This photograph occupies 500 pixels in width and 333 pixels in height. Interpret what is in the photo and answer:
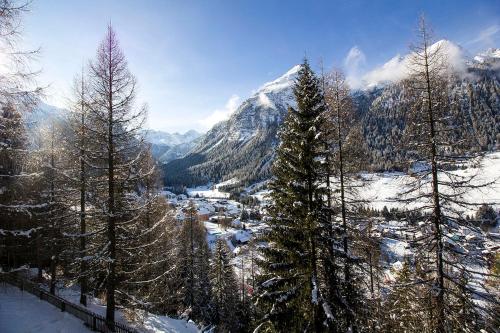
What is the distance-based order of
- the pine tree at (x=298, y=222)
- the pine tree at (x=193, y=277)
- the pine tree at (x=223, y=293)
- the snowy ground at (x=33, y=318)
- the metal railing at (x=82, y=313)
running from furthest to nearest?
the pine tree at (x=223, y=293) → the pine tree at (x=193, y=277) → the metal railing at (x=82, y=313) → the snowy ground at (x=33, y=318) → the pine tree at (x=298, y=222)

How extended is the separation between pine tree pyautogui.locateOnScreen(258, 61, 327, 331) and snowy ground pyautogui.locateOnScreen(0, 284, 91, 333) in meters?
8.67

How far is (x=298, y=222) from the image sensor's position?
12.5 metres

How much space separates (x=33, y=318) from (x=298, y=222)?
42.7ft

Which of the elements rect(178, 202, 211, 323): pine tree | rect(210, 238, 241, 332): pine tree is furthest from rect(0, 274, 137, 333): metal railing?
rect(210, 238, 241, 332): pine tree

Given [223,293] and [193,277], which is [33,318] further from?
[223,293]

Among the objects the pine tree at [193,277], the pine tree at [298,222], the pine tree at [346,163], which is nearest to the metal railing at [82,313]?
the pine tree at [298,222]

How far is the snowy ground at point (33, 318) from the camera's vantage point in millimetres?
13172

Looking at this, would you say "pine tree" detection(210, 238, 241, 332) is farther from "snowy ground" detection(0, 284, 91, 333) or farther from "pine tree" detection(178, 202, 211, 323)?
"snowy ground" detection(0, 284, 91, 333)

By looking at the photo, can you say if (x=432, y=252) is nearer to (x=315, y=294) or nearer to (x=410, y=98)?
(x=315, y=294)

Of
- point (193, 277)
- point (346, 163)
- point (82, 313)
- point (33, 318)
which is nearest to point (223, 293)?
point (193, 277)

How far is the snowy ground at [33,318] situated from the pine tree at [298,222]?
8.67m

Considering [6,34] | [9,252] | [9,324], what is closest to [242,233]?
[9,252]

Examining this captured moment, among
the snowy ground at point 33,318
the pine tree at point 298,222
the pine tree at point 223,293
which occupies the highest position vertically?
the pine tree at point 298,222

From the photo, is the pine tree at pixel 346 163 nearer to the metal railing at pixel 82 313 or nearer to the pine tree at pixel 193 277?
the metal railing at pixel 82 313
